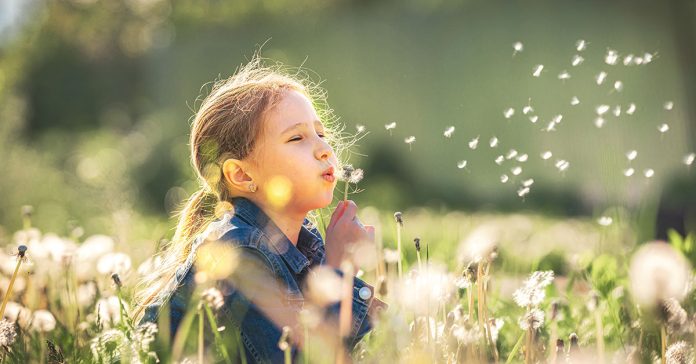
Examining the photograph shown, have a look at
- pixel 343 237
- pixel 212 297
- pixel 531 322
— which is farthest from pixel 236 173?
pixel 531 322

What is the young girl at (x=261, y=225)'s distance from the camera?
7.88 ft

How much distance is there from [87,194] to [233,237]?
7710 mm

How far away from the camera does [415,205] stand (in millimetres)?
12383

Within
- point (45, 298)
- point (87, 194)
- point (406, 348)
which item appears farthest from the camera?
point (87, 194)

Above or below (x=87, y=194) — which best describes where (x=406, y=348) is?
below

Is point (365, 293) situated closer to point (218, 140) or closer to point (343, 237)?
point (343, 237)

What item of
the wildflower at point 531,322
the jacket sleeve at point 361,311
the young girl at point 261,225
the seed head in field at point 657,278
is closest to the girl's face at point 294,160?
the young girl at point 261,225

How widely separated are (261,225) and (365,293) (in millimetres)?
347

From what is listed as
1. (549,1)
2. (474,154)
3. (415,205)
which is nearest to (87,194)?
(415,205)

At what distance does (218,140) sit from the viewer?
2.79 m

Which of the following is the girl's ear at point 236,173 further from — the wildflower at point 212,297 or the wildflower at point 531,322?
the wildflower at point 531,322

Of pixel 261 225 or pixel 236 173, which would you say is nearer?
pixel 261 225

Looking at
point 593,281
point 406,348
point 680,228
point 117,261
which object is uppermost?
point 680,228

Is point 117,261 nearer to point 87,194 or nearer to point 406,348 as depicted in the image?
point 406,348
